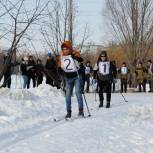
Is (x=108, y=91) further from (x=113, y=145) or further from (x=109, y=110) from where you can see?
(x=113, y=145)

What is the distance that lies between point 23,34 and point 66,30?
11804 mm

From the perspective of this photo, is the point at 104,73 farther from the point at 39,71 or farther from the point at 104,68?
the point at 39,71

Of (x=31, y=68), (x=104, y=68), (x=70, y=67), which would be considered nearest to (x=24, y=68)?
(x=31, y=68)

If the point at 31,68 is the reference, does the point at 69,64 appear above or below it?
above

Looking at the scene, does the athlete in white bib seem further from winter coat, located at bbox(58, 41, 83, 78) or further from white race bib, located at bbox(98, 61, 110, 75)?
winter coat, located at bbox(58, 41, 83, 78)

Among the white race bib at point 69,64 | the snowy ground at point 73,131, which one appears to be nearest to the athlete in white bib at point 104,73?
the snowy ground at point 73,131

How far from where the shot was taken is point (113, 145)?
8.77 m

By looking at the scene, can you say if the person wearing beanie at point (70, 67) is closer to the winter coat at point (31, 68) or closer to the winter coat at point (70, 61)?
the winter coat at point (70, 61)

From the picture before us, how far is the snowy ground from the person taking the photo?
850 centimetres

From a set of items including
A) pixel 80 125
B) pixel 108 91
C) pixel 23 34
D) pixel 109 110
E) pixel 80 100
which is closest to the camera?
pixel 80 125

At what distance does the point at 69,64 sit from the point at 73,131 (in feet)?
8.70

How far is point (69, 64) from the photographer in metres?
12.3

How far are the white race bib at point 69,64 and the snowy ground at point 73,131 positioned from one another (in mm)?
1237

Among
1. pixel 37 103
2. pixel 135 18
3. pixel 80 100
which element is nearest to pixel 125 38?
pixel 135 18
